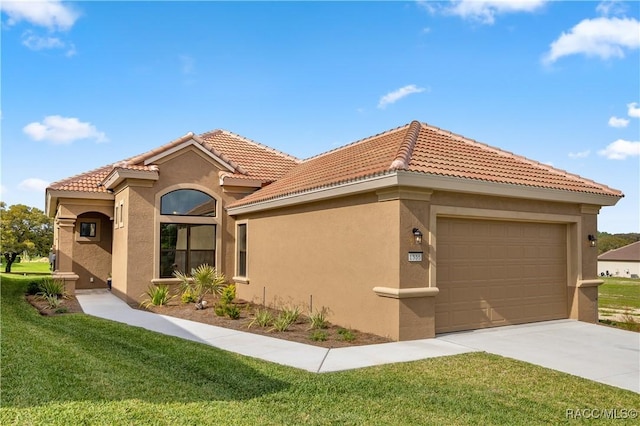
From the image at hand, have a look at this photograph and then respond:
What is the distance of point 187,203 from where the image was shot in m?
17.0

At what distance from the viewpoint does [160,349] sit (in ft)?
28.7

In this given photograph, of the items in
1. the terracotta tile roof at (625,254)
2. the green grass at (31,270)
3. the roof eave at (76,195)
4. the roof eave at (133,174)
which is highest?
the roof eave at (133,174)

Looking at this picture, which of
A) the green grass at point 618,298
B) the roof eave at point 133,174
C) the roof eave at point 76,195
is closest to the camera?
the roof eave at point 133,174

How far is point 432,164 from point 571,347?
4.70 meters

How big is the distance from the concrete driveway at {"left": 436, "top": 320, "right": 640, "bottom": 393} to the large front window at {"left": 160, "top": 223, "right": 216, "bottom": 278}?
9842 mm

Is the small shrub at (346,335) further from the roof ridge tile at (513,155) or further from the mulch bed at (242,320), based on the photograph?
the roof ridge tile at (513,155)

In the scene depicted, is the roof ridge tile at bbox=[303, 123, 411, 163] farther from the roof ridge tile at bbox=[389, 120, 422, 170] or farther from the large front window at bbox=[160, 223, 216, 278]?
the large front window at bbox=[160, 223, 216, 278]

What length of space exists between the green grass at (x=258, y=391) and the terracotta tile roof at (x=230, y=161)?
29.1ft

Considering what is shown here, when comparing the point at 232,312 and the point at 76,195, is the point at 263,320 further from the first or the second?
the point at 76,195

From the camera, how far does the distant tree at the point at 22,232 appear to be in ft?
143

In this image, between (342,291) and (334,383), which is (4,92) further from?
(334,383)

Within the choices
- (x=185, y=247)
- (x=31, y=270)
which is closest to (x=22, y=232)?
(x=31, y=270)

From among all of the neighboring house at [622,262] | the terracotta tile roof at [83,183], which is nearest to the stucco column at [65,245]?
the terracotta tile roof at [83,183]

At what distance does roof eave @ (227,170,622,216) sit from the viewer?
379 inches
